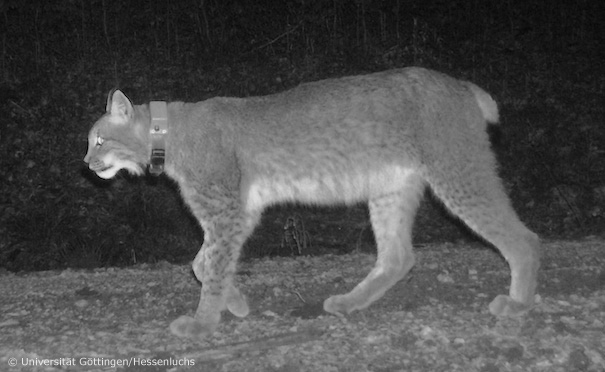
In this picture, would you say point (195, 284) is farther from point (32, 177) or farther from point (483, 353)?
point (32, 177)

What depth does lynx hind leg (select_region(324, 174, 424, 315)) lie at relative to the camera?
4.91 m

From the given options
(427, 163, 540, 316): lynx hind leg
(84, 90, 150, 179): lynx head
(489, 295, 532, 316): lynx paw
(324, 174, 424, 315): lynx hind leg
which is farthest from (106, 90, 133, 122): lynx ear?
(489, 295, 532, 316): lynx paw

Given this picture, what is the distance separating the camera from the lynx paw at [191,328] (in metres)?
4.30

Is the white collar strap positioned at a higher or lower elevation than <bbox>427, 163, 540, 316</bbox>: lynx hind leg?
higher

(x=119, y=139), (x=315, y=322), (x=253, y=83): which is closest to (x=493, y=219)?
(x=315, y=322)

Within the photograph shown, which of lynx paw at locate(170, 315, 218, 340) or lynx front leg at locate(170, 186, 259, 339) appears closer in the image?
lynx paw at locate(170, 315, 218, 340)

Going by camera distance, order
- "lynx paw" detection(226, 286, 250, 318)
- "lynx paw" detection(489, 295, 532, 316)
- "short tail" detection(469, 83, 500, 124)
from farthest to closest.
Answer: "short tail" detection(469, 83, 500, 124), "lynx paw" detection(226, 286, 250, 318), "lynx paw" detection(489, 295, 532, 316)

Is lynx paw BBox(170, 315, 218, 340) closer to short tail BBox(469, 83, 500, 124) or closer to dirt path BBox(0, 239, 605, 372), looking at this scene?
dirt path BBox(0, 239, 605, 372)

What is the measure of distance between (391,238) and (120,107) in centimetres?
195

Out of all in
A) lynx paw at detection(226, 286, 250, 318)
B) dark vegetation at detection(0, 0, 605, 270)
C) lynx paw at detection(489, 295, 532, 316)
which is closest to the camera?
lynx paw at detection(489, 295, 532, 316)

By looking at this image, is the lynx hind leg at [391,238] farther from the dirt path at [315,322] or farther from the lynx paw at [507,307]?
the lynx paw at [507,307]

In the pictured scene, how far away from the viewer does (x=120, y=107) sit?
481 cm

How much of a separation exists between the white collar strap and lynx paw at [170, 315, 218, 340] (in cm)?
99

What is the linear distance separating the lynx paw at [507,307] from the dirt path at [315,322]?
0.06m
